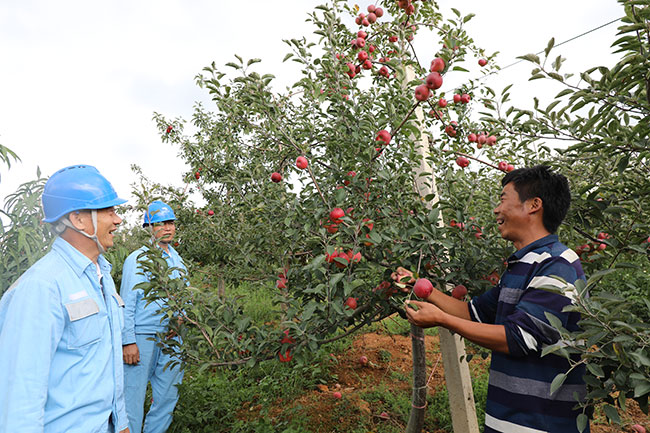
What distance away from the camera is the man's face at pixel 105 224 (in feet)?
5.42

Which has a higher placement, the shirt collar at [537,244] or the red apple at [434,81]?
the red apple at [434,81]

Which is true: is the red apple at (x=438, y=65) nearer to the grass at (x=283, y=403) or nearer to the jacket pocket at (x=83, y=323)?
the jacket pocket at (x=83, y=323)

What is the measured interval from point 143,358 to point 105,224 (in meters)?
1.67

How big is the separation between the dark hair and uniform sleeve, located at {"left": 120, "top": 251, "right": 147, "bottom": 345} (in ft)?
8.15

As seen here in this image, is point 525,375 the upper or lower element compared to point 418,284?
lower

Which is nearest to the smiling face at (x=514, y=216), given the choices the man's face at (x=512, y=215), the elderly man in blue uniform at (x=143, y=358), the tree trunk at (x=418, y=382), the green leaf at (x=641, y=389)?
the man's face at (x=512, y=215)

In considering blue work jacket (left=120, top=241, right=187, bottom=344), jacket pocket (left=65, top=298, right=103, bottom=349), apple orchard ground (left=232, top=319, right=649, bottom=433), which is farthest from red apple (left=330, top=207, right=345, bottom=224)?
apple orchard ground (left=232, top=319, right=649, bottom=433)

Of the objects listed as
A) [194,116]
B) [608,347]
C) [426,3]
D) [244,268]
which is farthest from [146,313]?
[194,116]

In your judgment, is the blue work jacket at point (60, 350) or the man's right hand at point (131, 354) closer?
the blue work jacket at point (60, 350)

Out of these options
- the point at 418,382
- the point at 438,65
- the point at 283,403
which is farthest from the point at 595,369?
the point at 283,403

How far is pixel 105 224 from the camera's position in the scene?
1667mm

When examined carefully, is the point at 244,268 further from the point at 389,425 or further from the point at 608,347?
the point at 608,347

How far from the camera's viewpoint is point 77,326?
1477 millimetres

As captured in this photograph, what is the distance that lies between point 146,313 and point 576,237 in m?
2.96
